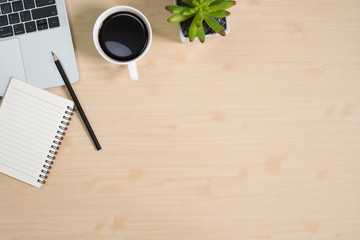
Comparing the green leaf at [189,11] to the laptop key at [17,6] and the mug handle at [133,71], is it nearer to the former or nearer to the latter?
the mug handle at [133,71]

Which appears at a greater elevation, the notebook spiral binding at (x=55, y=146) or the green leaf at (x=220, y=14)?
the green leaf at (x=220, y=14)

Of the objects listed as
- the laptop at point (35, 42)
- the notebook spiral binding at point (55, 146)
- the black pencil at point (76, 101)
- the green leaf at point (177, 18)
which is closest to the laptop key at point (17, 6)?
the laptop at point (35, 42)

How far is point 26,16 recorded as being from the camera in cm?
70

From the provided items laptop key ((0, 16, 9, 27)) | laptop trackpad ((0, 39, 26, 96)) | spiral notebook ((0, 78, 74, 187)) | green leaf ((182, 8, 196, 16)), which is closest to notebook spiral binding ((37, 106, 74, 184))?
spiral notebook ((0, 78, 74, 187))

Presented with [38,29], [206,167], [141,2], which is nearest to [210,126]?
[206,167]

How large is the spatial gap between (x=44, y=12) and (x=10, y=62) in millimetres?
140

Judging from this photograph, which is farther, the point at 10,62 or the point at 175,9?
the point at 10,62

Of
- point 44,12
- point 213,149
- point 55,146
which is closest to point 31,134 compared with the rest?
point 55,146

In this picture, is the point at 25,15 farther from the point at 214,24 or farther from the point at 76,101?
the point at 214,24

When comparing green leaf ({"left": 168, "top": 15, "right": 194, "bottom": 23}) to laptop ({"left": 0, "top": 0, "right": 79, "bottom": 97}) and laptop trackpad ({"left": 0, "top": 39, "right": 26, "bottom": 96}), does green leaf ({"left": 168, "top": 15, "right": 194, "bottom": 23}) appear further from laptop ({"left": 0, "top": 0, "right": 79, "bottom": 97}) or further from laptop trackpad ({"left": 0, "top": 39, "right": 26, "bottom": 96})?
laptop trackpad ({"left": 0, "top": 39, "right": 26, "bottom": 96})

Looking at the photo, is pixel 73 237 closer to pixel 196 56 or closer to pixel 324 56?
pixel 196 56

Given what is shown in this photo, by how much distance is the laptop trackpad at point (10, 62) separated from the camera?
2.33 feet

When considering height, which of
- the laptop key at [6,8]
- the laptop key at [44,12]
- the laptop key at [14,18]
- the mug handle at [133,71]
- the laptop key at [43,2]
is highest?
the laptop key at [43,2]

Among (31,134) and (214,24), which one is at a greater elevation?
(214,24)
